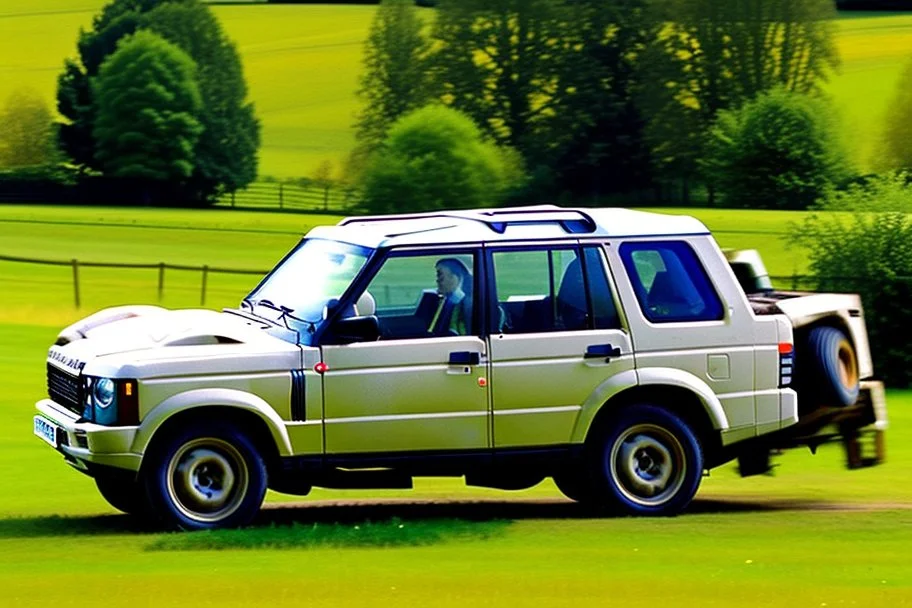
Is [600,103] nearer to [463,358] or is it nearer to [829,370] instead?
[829,370]

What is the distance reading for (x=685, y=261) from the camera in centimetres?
1159

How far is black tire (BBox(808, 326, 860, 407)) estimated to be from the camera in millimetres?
12008

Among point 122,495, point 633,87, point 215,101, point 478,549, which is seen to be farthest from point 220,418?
point 215,101

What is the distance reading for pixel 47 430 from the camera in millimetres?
11141

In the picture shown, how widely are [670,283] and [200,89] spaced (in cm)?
10753

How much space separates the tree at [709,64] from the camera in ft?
325

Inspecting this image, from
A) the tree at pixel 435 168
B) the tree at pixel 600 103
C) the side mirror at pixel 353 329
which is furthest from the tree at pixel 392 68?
the side mirror at pixel 353 329

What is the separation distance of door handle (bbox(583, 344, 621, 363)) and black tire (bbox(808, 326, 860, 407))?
1621 millimetres

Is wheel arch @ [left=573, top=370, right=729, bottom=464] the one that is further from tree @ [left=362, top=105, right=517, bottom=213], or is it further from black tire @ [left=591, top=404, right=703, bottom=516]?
tree @ [left=362, top=105, right=517, bottom=213]

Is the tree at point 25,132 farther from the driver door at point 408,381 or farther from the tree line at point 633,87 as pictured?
the driver door at point 408,381

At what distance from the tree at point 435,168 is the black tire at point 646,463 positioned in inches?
3477

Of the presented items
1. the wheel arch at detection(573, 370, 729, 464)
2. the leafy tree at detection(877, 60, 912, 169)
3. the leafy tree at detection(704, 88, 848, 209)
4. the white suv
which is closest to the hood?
the white suv

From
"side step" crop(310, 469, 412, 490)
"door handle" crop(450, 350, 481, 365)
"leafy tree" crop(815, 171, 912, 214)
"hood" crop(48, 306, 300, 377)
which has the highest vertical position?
"leafy tree" crop(815, 171, 912, 214)

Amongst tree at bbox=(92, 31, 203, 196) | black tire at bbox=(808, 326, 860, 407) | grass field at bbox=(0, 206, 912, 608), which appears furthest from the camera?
tree at bbox=(92, 31, 203, 196)
